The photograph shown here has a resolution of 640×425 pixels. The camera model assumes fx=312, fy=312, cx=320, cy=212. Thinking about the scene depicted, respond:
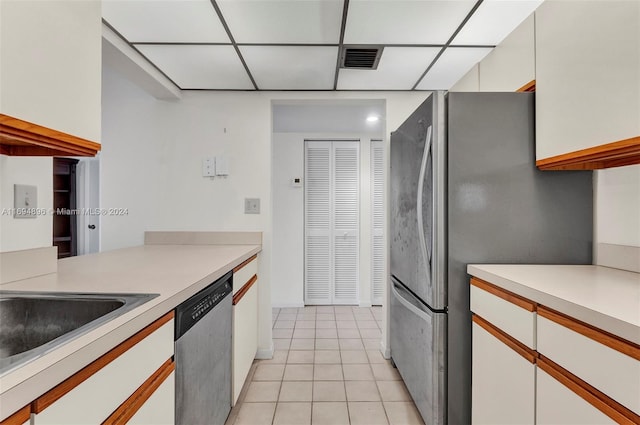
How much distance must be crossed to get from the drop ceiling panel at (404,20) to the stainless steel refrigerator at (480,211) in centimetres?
40

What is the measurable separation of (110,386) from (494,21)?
6.82 feet

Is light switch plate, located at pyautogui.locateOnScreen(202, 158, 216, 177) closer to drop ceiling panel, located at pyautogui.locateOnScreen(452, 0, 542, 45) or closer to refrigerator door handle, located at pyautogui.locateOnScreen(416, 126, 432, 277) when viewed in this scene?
refrigerator door handle, located at pyautogui.locateOnScreen(416, 126, 432, 277)

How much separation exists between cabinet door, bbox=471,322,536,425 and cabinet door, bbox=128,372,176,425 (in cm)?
118

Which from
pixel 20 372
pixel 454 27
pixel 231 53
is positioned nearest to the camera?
pixel 20 372

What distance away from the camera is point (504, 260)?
144 centimetres

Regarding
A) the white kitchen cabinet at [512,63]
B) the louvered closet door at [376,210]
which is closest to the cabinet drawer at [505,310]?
the white kitchen cabinet at [512,63]

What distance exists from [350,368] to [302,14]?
2298mm

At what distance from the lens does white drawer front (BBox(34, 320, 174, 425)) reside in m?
0.58

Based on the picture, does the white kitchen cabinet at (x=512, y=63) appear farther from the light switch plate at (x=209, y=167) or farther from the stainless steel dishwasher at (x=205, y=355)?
the light switch plate at (x=209, y=167)

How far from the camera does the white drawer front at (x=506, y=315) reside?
105 centimetres

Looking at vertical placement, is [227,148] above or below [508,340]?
above

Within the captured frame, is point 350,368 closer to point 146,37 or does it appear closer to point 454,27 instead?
point 454,27

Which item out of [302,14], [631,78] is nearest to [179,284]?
[302,14]

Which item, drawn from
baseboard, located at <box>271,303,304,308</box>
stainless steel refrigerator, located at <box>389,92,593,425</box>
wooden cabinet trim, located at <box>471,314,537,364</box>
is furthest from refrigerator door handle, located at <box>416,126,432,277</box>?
baseboard, located at <box>271,303,304,308</box>
